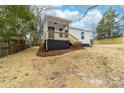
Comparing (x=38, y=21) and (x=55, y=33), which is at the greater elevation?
(x=38, y=21)

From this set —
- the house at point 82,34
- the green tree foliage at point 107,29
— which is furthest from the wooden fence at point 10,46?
the green tree foliage at point 107,29

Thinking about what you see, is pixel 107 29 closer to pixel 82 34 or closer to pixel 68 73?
pixel 82 34

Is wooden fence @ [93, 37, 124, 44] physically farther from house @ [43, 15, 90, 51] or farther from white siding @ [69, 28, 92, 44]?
house @ [43, 15, 90, 51]

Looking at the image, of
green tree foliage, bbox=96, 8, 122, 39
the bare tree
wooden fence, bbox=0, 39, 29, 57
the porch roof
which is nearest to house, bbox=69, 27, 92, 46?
green tree foliage, bbox=96, 8, 122, 39

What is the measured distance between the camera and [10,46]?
8477 millimetres

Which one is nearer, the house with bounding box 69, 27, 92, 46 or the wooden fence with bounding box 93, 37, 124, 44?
the house with bounding box 69, 27, 92, 46

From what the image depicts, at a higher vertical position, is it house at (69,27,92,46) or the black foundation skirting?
house at (69,27,92,46)

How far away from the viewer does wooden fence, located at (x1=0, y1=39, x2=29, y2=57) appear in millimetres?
8030

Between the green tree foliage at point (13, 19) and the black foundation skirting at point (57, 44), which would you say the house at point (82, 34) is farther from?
the green tree foliage at point (13, 19)

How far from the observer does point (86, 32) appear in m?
12.8

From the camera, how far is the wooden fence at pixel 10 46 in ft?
26.3

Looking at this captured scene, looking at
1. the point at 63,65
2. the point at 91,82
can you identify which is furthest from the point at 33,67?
the point at 91,82

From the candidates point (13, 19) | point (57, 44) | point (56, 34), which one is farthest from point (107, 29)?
point (13, 19)
